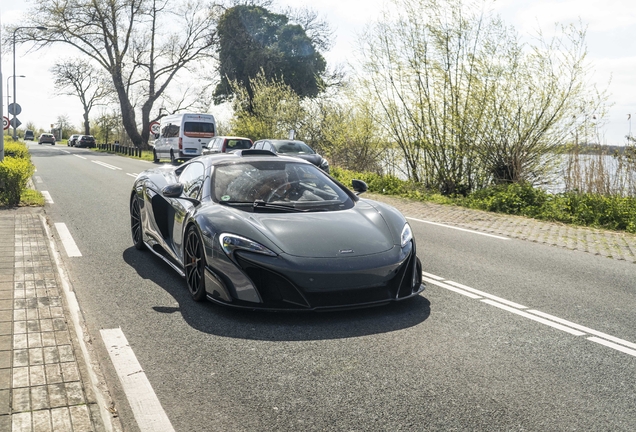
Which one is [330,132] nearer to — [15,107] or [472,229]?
[472,229]

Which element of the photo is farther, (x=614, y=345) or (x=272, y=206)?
(x=272, y=206)

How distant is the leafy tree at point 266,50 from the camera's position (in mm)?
46781

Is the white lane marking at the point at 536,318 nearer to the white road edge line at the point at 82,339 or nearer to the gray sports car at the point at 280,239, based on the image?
the gray sports car at the point at 280,239

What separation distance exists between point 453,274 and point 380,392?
139 inches

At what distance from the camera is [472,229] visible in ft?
36.9

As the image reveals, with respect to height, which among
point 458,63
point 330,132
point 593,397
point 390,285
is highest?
point 458,63

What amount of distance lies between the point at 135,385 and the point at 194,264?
2005mm

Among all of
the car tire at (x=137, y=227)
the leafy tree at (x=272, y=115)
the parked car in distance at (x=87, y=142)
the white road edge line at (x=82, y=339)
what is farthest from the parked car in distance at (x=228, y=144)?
the parked car in distance at (x=87, y=142)

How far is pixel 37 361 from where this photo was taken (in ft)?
13.4

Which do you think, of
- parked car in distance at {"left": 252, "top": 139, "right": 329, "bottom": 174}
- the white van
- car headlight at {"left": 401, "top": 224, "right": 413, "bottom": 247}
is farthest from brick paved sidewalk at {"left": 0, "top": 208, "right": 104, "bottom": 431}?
the white van

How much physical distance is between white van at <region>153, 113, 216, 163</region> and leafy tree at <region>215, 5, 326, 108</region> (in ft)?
49.3

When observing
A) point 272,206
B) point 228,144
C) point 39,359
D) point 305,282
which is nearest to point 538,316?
point 305,282

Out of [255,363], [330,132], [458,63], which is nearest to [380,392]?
[255,363]

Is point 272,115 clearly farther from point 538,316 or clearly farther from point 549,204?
point 538,316
